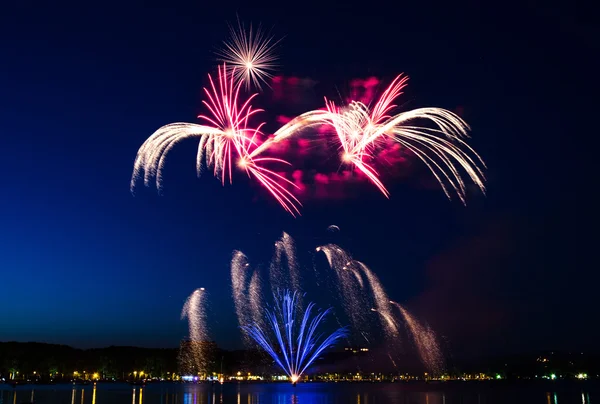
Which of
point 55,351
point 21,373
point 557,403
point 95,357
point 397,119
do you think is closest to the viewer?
point 397,119

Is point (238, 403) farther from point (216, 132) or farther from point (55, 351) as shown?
point (55, 351)

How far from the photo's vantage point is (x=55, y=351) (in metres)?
180

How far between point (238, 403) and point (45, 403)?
21197mm

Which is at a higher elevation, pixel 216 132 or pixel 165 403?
pixel 216 132

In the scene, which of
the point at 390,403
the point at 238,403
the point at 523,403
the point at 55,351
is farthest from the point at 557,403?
the point at 55,351

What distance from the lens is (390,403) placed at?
7544 centimetres

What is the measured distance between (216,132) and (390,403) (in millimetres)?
54463

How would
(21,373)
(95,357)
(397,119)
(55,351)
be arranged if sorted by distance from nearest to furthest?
(397,119), (21,373), (55,351), (95,357)

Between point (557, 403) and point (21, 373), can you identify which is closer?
point (557, 403)

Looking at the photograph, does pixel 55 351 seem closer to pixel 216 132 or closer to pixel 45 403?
pixel 45 403

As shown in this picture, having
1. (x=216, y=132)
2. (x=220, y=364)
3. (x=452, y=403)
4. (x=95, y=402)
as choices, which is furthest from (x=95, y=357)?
(x=216, y=132)

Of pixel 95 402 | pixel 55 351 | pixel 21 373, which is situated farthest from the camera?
pixel 55 351

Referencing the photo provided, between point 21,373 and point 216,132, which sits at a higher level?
point 216,132

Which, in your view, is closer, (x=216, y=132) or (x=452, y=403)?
(x=216, y=132)
